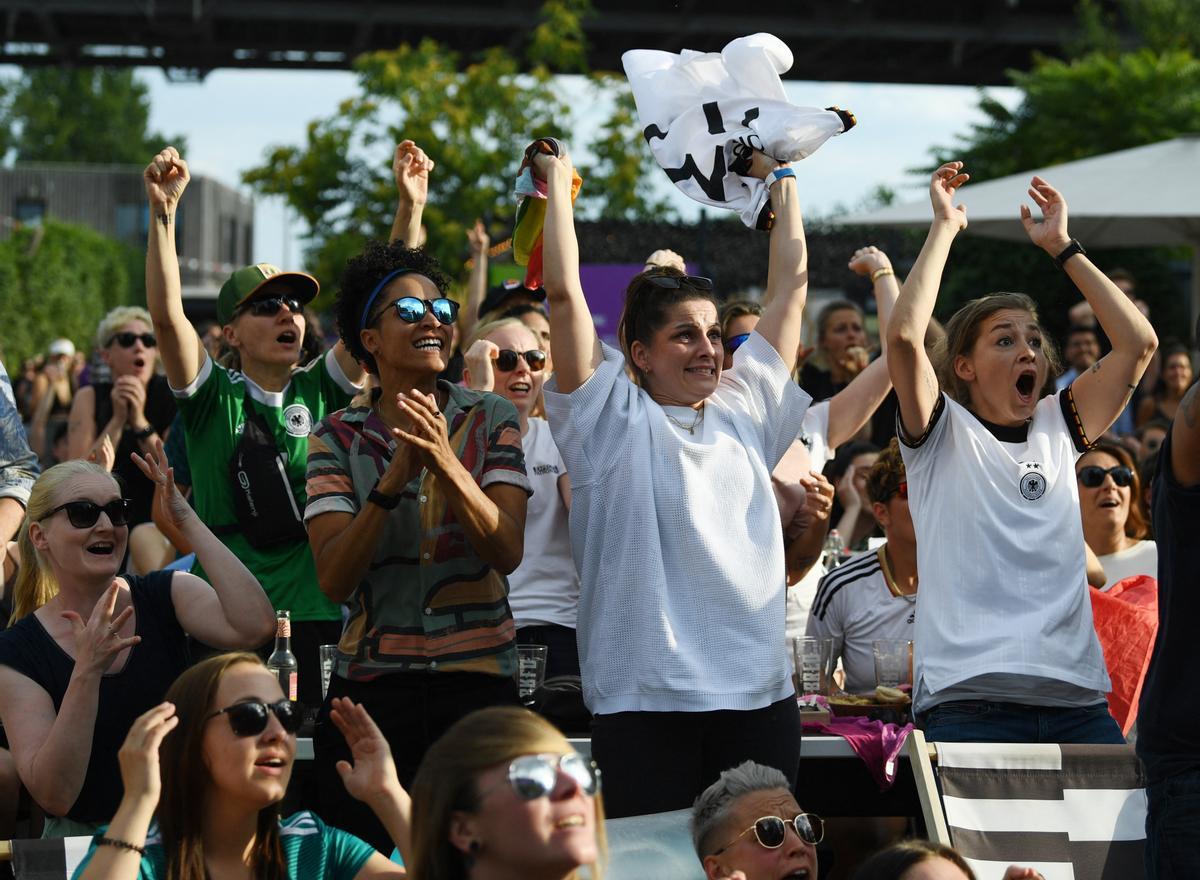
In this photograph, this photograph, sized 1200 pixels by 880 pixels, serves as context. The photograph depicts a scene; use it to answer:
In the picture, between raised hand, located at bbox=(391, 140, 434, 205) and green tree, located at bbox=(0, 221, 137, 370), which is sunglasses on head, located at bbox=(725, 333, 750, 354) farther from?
green tree, located at bbox=(0, 221, 137, 370)

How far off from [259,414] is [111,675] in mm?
1123

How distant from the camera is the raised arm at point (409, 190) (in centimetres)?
516

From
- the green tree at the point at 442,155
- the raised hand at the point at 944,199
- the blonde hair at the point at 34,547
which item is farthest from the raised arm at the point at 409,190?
the green tree at the point at 442,155

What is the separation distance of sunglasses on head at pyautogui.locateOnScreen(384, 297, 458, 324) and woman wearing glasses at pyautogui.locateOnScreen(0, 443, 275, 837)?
82cm

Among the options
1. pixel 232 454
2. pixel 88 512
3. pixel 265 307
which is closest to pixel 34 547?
pixel 88 512

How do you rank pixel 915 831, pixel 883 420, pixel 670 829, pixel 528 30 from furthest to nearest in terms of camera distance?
pixel 528 30
pixel 883 420
pixel 915 831
pixel 670 829

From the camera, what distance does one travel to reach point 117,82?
92.9 metres

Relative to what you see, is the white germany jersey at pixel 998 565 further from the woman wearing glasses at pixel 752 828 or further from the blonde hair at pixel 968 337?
the woman wearing glasses at pixel 752 828

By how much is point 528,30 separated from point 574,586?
26.5m

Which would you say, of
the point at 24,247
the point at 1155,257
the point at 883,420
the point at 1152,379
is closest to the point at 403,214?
the point at 883,420

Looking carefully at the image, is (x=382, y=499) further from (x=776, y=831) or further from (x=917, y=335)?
(x=917, y=335)

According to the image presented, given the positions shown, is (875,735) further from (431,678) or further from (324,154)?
(324,154)

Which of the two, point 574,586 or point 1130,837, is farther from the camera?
point 574,586

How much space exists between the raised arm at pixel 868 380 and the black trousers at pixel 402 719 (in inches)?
73.1
